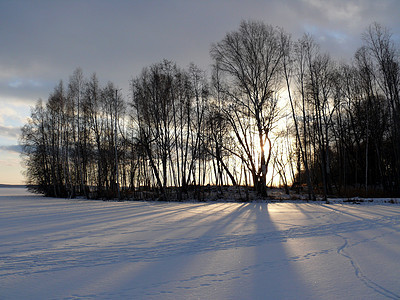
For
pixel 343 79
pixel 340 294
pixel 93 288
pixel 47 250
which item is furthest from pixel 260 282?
pixel 343 79

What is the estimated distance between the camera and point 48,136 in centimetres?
3412

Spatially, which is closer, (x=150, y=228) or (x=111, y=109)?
(x=150, y=228)

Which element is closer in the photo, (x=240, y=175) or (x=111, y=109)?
(x=111, y=109)

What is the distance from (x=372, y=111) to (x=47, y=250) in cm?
2883

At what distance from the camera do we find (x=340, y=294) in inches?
136

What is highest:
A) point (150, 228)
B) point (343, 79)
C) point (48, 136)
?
point (343, 79)

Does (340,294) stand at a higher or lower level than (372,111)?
lower

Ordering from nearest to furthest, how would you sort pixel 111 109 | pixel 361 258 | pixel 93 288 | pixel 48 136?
1. pixel 93 288
2. pixel 361 258
3. pixel 111 109
4. pixel 48 136

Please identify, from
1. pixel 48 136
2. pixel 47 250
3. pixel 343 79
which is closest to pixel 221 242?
pixel 47 250

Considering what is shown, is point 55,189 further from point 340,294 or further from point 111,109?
point 340,294

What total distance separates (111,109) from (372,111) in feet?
87.8

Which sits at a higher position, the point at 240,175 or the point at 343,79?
the point at 343,79

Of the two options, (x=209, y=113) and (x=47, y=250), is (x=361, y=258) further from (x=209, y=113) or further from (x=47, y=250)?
(x=209, y=113)

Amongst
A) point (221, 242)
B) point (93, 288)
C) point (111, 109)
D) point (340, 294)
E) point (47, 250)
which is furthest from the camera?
point (111, 109)
